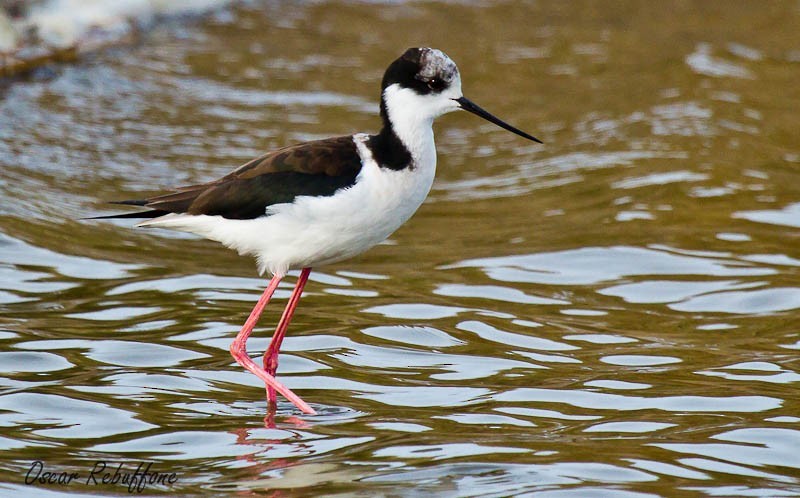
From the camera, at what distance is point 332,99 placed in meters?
13.4

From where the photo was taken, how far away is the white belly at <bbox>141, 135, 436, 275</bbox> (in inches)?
248

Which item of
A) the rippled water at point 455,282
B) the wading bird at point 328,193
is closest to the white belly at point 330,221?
the wading bird at point 328,193

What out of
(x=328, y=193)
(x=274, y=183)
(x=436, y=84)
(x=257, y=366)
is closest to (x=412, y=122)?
(x=436, y=84)

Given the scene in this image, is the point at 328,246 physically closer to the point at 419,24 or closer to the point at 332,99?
the point at 332,99

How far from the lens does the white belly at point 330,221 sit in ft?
20.6

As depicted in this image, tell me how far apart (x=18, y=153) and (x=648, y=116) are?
19.5ft

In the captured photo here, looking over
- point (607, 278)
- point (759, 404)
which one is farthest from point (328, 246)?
point (607, 278)

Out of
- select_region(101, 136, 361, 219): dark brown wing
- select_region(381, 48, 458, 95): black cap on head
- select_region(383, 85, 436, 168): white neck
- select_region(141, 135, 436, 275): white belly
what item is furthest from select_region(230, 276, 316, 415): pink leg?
select_region(381, 48, 458, 95): black cap on head

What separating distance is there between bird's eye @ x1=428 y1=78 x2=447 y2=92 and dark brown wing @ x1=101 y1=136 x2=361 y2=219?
1.65 ft

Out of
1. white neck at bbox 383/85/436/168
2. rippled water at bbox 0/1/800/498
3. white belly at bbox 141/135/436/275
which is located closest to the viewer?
rippled water at bbox 0/1/800/498

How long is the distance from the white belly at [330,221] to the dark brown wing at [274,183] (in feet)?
0.14

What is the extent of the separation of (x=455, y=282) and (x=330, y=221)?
2.41 meters

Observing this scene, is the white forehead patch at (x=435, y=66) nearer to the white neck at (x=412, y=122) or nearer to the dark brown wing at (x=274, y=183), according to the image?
the white neck at (x=412, y=122)

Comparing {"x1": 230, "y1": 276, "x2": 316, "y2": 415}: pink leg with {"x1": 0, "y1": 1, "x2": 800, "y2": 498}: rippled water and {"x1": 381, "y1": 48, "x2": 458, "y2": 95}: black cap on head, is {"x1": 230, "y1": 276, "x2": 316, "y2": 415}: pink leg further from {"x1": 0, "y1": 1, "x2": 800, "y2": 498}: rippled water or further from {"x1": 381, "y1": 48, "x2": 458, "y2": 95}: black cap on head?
{"x1": 381, "y1": 48, "x2": 458, "y2": 95}: black cap on head
